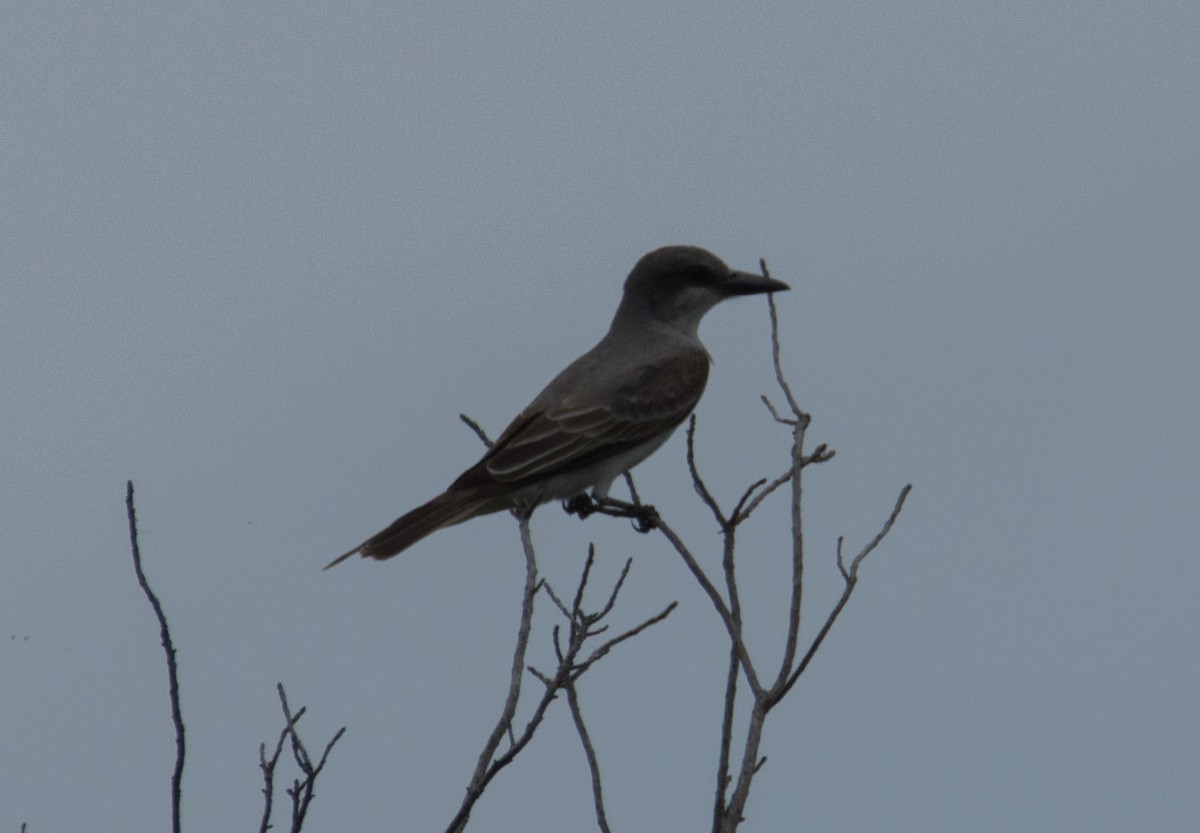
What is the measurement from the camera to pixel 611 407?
8.91m

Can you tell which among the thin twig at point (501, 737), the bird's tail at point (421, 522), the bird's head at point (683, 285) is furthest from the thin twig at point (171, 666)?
the bird's head at point (683, 285)

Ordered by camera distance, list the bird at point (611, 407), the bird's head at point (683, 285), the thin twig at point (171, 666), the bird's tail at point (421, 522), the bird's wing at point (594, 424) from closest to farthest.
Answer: the thin twig at point (171, 666) → the bird's tail at point (421, 522) → the bird at point (611, 407) → the bird's wing at point (594, 424) → the bird's head at point (683, 285)

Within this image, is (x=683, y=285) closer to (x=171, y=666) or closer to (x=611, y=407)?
(x=611, y=407)

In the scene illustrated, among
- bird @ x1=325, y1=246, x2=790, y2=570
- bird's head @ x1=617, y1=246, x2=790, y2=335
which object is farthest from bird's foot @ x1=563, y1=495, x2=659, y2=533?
bird's head @ x1=617, y1=246, x2=790, y2=335

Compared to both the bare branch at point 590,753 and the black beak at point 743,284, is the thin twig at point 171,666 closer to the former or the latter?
the bare branch at point 590,753

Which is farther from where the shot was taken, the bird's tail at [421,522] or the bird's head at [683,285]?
the bird's head at [683,285]

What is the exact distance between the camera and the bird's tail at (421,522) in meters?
7.79

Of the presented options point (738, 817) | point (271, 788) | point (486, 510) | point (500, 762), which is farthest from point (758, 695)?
point (486, 510)

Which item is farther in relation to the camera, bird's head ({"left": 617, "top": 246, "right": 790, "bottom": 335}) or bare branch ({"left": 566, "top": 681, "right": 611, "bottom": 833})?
bird's head ({"left": 617, "top": 246, "right": 790, "bottom": 335})

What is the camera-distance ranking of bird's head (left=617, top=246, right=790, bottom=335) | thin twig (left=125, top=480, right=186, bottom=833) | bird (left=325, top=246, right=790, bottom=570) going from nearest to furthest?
thin twig (left=125, top=480, right=186, bottom=833) → bird (left=325, top=246, right=790, bottom=570) → bird's head (left=617, top=246, right=790, bottom=335)

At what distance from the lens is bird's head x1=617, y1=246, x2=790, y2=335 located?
33.1 feet

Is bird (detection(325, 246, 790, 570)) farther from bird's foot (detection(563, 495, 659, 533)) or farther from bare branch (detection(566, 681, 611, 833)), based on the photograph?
bare branch (detection(566, 681, 611, 833))

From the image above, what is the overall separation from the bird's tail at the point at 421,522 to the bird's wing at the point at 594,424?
0.48 feet

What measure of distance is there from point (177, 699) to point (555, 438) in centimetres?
443
